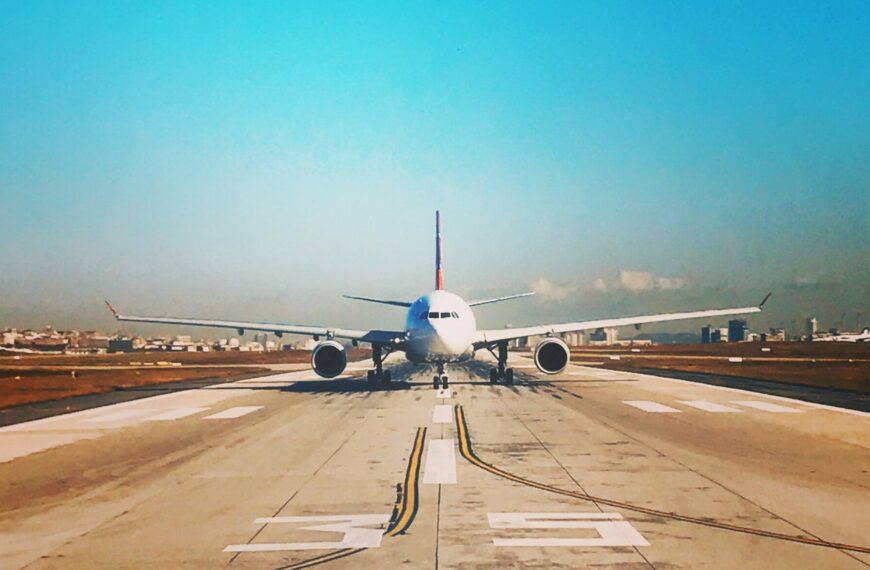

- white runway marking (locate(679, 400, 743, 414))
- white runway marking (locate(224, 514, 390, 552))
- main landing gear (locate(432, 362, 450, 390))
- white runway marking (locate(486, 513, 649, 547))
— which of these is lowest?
white runway marking (locate(224, 514, 390, 552))

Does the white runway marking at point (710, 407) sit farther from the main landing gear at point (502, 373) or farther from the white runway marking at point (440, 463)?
the main landing gear at point (502, 373)

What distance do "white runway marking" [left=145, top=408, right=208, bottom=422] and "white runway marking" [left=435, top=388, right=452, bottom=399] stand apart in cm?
970

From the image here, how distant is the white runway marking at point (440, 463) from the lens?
44.3 ft

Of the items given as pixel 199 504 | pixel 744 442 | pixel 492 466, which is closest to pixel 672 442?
pixel 744 442

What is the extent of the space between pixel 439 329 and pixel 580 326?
988 cm

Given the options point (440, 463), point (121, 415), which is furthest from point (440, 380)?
point (440, 463)

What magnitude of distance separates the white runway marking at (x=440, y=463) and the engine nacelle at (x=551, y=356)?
61.1 ft

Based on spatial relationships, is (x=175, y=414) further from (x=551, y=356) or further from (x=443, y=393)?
(x=551, y=356)

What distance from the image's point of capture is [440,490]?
41.1 feet

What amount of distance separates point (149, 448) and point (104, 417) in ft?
27.7

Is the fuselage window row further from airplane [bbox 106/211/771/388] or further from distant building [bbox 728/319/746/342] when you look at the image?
distant building [bbox 728/319/746/342]

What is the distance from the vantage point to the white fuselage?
3500 cm

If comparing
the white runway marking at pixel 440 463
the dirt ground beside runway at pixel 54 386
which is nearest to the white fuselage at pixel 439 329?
the dirt ground beside runway at pixel 54 386

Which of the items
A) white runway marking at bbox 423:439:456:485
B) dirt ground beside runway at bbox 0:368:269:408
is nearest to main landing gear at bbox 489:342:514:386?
dirt ground beside runway at bbox 0:368:269:408
